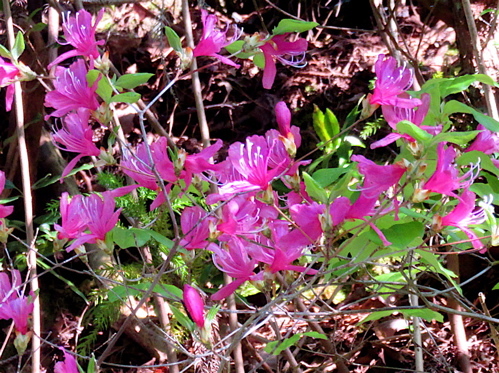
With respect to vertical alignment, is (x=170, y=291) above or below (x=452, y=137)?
below

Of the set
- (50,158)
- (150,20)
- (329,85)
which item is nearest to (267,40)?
(50,158)

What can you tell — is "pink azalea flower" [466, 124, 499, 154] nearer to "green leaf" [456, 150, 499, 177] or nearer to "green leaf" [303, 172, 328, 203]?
"green leaf" [456, 150, 499, 177]

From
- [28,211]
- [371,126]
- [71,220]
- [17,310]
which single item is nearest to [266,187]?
[71,220]

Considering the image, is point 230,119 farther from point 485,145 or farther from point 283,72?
point 485,145

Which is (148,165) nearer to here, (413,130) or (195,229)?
(195,229)

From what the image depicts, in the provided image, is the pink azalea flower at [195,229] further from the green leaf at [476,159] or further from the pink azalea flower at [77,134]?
the green leaf at [476,159]

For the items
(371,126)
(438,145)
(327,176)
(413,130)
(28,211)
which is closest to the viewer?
(413,130)

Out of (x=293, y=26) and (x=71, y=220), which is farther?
(x=71, y=220)

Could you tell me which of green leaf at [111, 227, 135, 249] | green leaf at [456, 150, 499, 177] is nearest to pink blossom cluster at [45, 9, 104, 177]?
green leaf at [111, 227, 135, 249]

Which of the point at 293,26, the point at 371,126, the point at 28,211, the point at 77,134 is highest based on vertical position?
the point at 293,26
